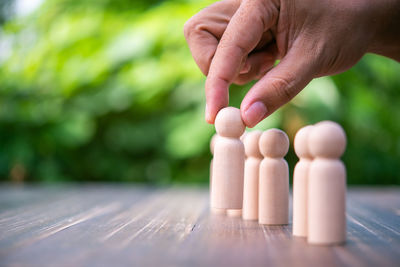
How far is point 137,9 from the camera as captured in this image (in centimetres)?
279

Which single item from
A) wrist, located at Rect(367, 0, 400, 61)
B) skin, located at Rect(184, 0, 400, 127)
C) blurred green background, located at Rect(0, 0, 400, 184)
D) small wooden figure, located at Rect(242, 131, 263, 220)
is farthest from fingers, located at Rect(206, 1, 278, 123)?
blurred green background, located at Rect(0, 0, 400, 184)

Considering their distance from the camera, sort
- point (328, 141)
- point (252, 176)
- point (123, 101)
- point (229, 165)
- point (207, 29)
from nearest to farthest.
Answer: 1. point (328, 141)
2. point (229, 165)
3. point (252, 176)
4. point (207, 29)
5. point (123, 101)

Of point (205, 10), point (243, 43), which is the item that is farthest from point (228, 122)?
point (205, 10)

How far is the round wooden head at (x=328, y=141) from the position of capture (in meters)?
0.58

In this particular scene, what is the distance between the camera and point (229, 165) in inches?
28.1

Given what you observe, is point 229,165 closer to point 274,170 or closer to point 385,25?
point 274,170

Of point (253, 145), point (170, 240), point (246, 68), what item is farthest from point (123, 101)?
point (170, 240)

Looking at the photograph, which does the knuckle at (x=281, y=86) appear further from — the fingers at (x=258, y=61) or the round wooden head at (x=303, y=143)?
the fingers at (x=258, y=61)

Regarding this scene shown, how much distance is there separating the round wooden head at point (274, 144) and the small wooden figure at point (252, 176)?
8 cm

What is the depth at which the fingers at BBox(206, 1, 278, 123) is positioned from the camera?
762 millimetres

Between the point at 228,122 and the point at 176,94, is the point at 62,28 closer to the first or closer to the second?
the point at 176,94

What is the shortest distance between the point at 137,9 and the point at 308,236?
2505mm

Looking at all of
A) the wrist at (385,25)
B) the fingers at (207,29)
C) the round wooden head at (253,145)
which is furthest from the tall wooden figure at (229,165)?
the wrist at (385,25)

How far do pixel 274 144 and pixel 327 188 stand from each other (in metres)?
0.17
